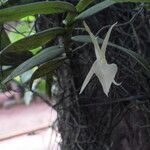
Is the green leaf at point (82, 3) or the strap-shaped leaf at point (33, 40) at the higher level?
the green leaf at point (82, 3)

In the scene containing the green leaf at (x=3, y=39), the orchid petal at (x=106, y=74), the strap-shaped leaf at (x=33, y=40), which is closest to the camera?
the orchid petal at (x=106, y=74)

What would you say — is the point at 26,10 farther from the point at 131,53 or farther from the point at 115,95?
the point at 115,95

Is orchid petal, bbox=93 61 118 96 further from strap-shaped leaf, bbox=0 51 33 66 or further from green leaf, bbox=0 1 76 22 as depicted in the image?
strap-shaped leaf, bbox=0 51 33 66

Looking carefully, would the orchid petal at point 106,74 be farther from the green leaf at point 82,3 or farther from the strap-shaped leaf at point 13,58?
the strap-shaped leaf at point 13,58

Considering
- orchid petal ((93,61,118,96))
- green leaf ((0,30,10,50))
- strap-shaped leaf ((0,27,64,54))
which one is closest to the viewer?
orchid petal ((93,61,118,96))

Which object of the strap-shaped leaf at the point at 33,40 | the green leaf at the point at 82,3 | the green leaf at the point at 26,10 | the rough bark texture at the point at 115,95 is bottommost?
the rough bark texture at the point at 115,95

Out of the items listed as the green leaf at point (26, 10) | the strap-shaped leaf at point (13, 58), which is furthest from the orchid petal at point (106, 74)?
the strap-shaped leaf at point (13, 58)

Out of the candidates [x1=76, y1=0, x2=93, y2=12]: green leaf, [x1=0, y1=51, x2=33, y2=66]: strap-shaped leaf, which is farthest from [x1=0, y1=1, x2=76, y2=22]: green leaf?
[x1=0, y1=51, x2=33, y2=66]: strap-shaped leaf

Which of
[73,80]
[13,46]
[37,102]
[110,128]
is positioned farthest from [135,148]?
[37,102]
